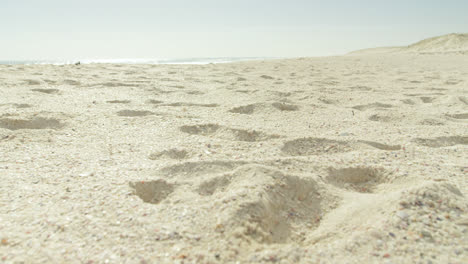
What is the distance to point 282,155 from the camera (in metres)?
1.56

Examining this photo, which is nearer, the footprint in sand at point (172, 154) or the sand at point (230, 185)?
the sand at point (230, 185)

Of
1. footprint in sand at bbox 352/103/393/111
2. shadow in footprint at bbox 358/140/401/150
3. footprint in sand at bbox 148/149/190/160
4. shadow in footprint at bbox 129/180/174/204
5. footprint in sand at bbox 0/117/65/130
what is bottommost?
shadow in footprint at bbox 129/180/174/204

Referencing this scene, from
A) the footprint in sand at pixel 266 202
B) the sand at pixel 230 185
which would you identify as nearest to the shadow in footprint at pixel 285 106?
the sand at pixel 230 185

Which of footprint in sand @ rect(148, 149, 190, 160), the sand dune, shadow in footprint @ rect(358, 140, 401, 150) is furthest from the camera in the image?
the sand dune

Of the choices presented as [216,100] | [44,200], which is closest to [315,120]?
[216,100]

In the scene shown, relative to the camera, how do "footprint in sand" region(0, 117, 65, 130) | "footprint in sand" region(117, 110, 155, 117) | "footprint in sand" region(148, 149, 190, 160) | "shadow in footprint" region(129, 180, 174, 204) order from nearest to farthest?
"shadow in footprint" region(129, 180, 174, 204) < "footprint in sand" region(148, 149, 190, 160) < "footprint in sand" region(0, 117, 65, 130) < "footprint in sand" region(117, 110, 155, 117)

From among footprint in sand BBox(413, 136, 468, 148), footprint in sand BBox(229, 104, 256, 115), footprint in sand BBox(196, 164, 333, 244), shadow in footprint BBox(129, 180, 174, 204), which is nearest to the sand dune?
footprint in sand BBox(229, 104, 256, 115)

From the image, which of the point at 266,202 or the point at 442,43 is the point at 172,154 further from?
the point at 442,43

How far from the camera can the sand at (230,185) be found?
887 mm

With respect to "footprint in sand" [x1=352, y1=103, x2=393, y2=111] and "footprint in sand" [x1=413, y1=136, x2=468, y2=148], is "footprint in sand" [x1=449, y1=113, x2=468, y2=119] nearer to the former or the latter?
"footprint in sand" [x1=352, y1=103, x2=393, y2=111]

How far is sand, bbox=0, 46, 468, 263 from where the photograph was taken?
0.89 m

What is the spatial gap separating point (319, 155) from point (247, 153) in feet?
1.10

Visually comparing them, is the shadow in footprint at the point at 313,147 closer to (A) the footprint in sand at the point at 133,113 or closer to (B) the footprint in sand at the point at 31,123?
(A) the footprint in sand at the point at 133,113

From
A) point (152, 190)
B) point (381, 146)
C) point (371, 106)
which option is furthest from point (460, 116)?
point (152, 190)
